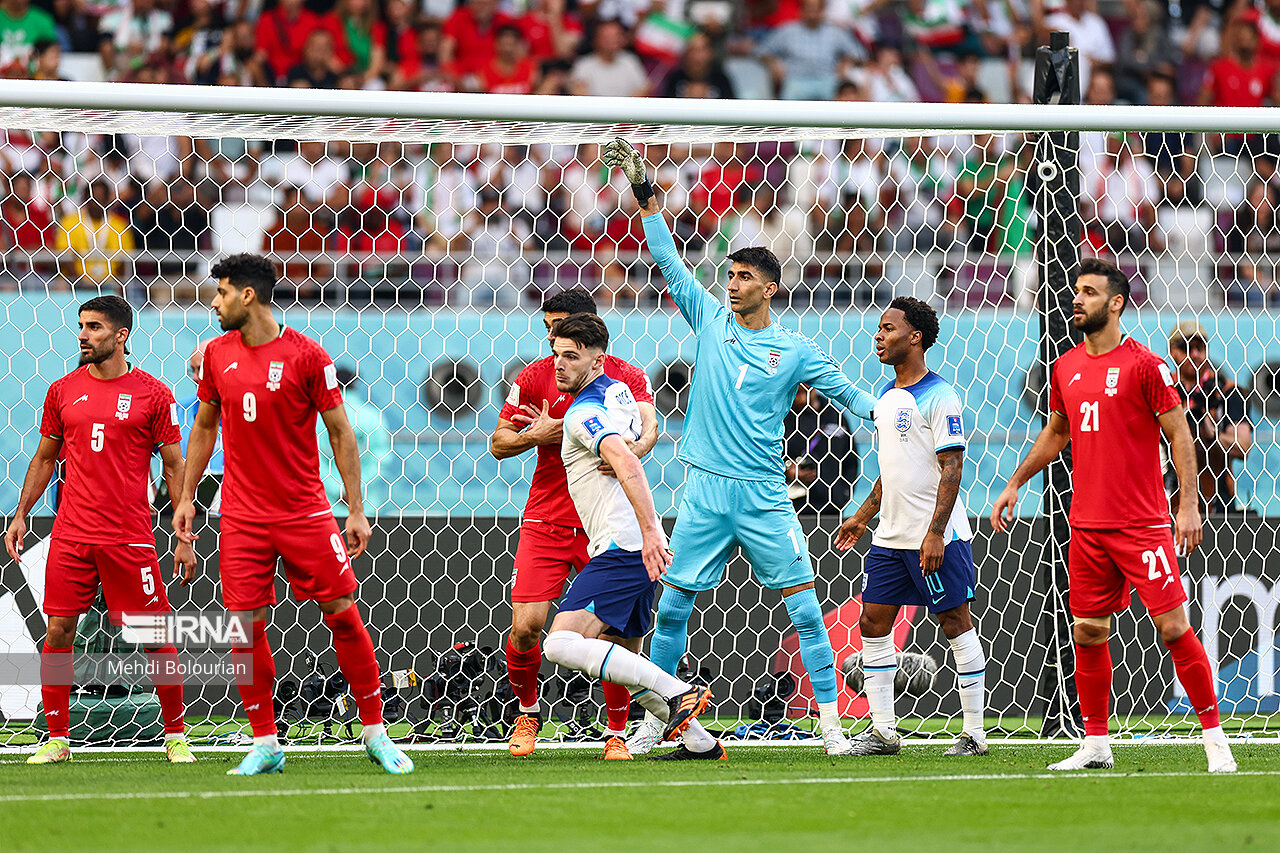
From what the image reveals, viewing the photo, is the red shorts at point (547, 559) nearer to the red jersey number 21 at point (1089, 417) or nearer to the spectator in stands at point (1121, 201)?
the red jersey number 21 at point (1089, 417)

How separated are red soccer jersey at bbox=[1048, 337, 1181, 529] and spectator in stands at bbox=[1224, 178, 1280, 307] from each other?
4035 millimetres

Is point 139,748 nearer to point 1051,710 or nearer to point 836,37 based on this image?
point 1051,710

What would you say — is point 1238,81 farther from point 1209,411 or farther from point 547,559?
point 547,559

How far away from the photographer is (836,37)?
14898 millimetres

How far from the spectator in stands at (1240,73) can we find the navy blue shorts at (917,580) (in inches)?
393

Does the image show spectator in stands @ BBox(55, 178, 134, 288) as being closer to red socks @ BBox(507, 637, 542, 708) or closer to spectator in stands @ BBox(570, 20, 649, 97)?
red socks @ BBox(507, 637, 542, 708)

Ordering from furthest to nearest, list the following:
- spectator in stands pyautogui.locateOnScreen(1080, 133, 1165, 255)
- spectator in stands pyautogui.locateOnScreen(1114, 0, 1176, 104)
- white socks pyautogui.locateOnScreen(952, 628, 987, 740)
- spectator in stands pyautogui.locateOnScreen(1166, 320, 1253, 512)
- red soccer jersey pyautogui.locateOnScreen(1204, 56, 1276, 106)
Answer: red soccer jersey pyautogui.locateOnScreen(1204, 56, 1276, 106)
spectator in stands pyautogui.locateOnScreen(1114, 0, 1176, 104)
spectator in stands pyautogui.locateOnScreen(1080, 133, 1165, 255)
spectator in stands pyautogui.locateOnScreen(1166, 320, 1253, 512)
white socks pyautogui.locateOnScreen(952, 628, 987, 740)

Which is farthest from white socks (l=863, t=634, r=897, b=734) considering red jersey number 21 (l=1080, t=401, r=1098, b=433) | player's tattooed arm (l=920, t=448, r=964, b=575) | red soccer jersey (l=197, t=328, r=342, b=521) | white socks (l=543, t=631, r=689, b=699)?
red soccer jersey (l=197, t=328, r=342, b=521)

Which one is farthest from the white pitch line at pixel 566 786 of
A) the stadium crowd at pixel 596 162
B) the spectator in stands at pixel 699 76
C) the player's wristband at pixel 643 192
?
the spectator in stands at pixel 699 76

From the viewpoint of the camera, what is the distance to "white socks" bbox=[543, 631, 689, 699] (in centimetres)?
573

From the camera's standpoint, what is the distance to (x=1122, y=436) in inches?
221

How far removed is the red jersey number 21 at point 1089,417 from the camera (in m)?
5.65

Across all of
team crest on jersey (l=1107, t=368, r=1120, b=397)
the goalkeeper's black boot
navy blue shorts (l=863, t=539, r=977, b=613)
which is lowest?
the goalkeeper's black boot

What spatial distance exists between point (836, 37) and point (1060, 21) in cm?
236
